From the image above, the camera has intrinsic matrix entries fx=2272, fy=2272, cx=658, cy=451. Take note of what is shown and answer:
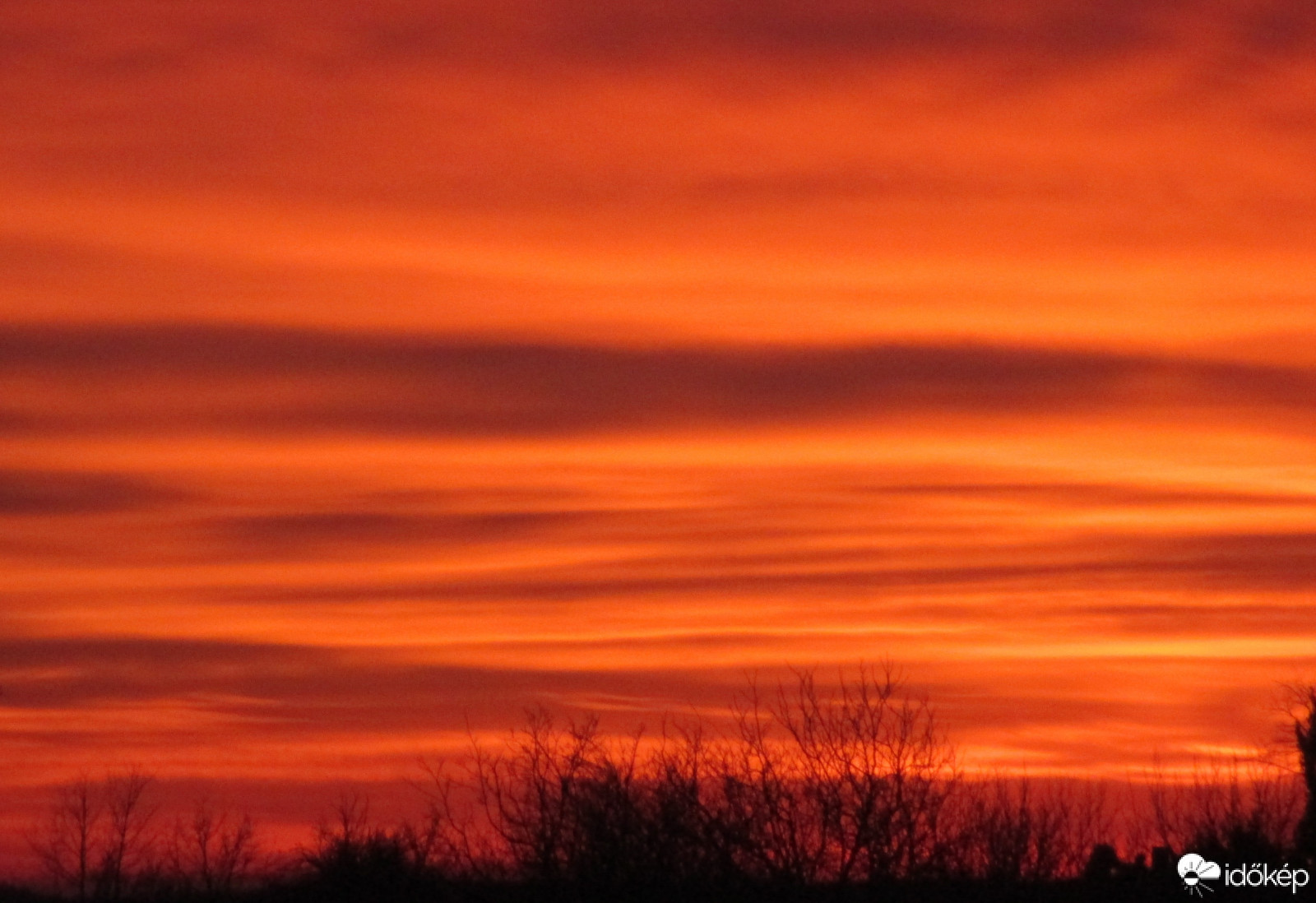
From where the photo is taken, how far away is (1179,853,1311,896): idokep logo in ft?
150

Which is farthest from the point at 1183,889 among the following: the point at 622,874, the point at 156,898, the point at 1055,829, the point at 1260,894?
the point at 156,898

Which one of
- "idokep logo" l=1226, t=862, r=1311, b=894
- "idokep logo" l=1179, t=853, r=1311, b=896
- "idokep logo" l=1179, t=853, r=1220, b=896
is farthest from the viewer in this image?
"idokep logo" l=1226, t=862, r=1311, b=894

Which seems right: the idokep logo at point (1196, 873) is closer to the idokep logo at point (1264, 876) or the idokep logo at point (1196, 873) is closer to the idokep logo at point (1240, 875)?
the idokep logo at point (1240, 875)

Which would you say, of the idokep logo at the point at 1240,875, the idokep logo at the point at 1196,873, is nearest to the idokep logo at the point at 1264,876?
the idokep logo at the point at 1240,875

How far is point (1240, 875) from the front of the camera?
155 ft

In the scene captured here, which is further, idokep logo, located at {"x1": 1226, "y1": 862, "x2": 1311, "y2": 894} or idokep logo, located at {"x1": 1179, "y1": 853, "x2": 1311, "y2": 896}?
idokep logo, located at {"x1": 1226, "y1": 862, "x2": 1311, "y2": 894}

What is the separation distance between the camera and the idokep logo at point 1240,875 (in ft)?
150

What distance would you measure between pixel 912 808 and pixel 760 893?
3986mm

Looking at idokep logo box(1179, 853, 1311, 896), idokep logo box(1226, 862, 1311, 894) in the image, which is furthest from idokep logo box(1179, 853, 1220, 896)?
idokep logo box(1226, 862, 1311, 894)

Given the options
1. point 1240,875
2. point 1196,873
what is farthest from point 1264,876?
point 1196,873

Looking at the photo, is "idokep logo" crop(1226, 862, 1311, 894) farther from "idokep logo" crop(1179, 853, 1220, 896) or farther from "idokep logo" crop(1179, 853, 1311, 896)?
"idokep logo" crop(1179, 853, 1220, 896)

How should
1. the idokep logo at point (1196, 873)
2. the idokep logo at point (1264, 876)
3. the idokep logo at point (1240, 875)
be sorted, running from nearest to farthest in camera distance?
the idokep logo at point (1196, 873)
the idokep logo at point (1240, 875)
the idokep logo at point (1264, 876)

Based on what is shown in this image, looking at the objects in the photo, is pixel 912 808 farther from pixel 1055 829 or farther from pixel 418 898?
pixel 418 898

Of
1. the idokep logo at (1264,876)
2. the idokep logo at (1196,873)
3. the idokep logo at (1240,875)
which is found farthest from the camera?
the idokep logo at (1264,876)
